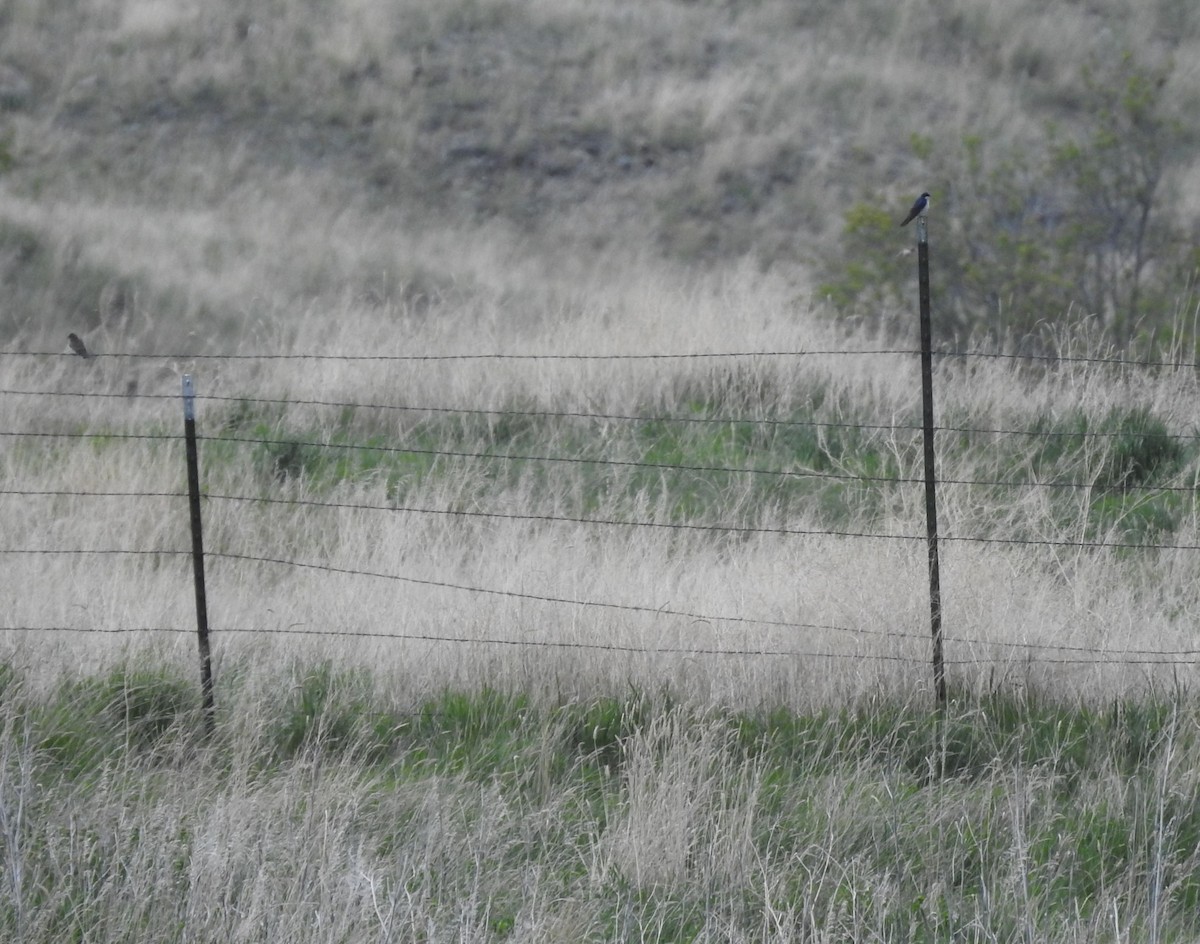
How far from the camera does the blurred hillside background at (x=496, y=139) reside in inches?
598

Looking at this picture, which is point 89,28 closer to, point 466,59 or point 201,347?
point 466,59

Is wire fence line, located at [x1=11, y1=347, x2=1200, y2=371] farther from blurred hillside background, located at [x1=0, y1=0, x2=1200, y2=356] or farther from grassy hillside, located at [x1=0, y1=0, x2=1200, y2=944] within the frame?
blurred hillside background, located at [x1=0, y1=0, x2=1200, y2=356]

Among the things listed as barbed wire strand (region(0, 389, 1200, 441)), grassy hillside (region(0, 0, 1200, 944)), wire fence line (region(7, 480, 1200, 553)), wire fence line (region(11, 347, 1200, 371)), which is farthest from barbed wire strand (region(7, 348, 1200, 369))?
wire fence line (region(7, 480, 1200, 553))

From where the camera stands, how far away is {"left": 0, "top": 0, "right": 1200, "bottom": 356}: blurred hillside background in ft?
49.9

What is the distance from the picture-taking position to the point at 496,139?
21141 millimetres

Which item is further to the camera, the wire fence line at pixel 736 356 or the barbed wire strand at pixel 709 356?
the wire fence line at pixel 736 356

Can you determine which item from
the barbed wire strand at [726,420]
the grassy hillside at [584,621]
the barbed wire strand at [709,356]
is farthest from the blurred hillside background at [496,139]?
the barbed wire strand at [726,420]

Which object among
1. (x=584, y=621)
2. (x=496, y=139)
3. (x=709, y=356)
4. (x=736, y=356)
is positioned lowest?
(x=584, y=621)

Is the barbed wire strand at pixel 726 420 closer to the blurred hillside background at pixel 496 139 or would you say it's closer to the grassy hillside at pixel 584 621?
the grassy hillside at pixel 584 621

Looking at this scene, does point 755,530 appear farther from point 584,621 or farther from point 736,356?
point 736,356

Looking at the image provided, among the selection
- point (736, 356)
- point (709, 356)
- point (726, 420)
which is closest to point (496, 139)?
point (736, 356)

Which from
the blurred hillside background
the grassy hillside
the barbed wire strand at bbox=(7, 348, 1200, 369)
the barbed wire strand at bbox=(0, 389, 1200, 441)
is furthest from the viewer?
Result: the blurred hillside background

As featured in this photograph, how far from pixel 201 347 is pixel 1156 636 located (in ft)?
32.6

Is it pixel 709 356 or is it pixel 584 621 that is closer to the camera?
pixel 584 621
